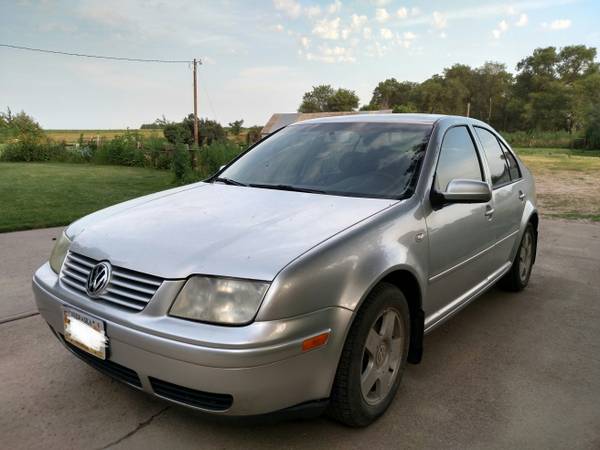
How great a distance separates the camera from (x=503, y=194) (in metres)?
3.85

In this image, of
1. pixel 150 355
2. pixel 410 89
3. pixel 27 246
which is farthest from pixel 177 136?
pixel 410 89

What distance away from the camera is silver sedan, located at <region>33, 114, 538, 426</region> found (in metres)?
1.97

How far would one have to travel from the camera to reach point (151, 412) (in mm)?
2543

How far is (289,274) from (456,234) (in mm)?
1451

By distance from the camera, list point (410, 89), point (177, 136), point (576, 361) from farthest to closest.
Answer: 1. point (410, 89)
2. point (177, 136)
3. point (576, 361)

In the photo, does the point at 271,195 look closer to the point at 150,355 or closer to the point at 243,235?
the point at 243,235

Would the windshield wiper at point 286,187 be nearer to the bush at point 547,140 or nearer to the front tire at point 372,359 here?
the front tire at point 372,359

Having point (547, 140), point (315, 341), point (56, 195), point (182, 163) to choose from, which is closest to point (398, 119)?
point (315, 341)

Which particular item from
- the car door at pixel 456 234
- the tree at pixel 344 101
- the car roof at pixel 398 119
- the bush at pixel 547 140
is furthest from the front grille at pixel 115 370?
the tree at pixel 344 101

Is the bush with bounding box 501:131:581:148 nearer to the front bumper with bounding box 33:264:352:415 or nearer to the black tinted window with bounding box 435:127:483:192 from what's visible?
the black tinted window with bounding box 435:127:483:192

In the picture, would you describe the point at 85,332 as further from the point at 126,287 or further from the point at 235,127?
the point at 235,127

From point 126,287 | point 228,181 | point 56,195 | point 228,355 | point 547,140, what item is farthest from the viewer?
point 547,140

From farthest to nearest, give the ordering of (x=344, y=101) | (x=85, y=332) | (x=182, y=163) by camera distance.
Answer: (x=344, y=101), (x=182, y=163), (x=85, y=332)

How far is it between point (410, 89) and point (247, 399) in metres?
104
